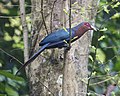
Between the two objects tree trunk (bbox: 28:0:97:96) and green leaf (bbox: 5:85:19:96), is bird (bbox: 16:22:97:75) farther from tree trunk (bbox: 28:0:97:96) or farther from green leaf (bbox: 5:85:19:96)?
green leaf (bbox: 5:85:19:96)

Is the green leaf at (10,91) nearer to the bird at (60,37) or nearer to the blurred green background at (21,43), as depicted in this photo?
the blurred green background at (21,43)

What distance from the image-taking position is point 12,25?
473cm

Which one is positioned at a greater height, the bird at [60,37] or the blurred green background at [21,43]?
the blurred green background at [21,43]

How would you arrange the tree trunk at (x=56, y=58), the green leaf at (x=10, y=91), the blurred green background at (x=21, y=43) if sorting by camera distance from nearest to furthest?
the tree trunk at (x=56, y=58), the green leaf at (x=10, y=91), the blurred green background at (x=21, y=43)

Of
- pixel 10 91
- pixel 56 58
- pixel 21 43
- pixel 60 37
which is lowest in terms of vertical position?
pixel 10 91

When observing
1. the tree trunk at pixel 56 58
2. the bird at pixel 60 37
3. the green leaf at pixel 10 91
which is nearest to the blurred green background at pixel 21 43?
the green leaf at pixel 10 91

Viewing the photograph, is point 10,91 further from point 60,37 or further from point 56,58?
point 60,37

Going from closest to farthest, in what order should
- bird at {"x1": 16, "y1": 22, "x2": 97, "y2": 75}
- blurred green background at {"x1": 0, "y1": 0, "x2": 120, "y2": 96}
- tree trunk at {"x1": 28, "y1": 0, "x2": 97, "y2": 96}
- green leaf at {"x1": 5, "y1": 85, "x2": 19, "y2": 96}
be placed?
bird at {"x1": 16, "y1": 22, "x2": 97, "y2": 75} < tree trunk at {"x1": 28, "y1": 0, "x2": 97, "y2": 96} < green leaf at {"x1": 5, "y1": 85, "x2": 19, "y2": 96} < blurred green background at {"x1": 0, "y1": 0, "x2": 120, "y2": 96}

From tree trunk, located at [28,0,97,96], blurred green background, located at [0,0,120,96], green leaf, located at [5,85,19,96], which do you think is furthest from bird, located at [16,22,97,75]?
blurred green background, located at [0,0,120,96]

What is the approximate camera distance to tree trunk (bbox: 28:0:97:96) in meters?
2.98

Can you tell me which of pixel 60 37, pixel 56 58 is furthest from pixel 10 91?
pixel 60 37

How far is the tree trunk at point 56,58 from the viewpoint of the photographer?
298 cm

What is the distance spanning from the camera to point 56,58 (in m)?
3.04

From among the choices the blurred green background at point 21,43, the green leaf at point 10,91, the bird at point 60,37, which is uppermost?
the blurred green background at point 21,43
